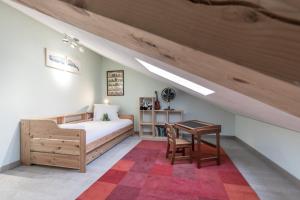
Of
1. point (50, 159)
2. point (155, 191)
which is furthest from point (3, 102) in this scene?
point (155, 191)

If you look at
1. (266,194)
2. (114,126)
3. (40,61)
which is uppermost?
(40,61)

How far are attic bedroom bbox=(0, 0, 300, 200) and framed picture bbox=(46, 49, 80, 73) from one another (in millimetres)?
24

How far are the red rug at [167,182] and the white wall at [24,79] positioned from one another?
1715mm

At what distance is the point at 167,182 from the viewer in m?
2.31

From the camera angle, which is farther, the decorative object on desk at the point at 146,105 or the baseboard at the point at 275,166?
the decorative object on desk at the point at 146,105

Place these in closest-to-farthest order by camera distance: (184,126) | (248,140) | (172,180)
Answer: (172,180) < (184,126) < (248,140)

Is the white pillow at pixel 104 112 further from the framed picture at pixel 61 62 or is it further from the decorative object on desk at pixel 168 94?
the decorative object on desk at pixel 168 94

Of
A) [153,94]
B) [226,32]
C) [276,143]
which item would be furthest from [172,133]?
Result: [226,32]

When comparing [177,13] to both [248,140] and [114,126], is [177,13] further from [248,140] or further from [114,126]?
[248,140]

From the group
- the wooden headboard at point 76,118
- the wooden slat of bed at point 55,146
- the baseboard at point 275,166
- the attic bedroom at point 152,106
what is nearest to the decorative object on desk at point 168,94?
the attic bedroom at point 152,106

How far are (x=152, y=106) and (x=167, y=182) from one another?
287 centimetres

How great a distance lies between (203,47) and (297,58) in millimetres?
144

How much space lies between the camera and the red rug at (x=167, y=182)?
6.59ft

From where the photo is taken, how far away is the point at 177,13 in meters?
0.32
